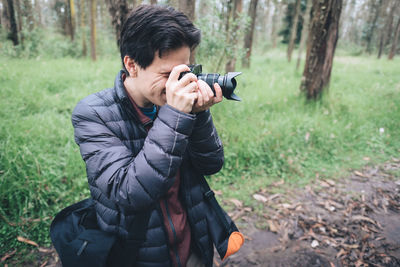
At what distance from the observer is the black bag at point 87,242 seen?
1.12 meters

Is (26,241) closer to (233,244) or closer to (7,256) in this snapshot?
(7,256)

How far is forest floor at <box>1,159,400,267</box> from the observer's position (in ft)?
7.59

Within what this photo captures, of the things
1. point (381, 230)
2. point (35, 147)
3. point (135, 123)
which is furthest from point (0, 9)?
A: point (381, 230)

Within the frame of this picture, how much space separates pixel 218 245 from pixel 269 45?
80.4 feet

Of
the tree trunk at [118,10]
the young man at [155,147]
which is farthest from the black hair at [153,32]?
the tree trunk at [118,10]

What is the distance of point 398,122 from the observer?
4.96 m

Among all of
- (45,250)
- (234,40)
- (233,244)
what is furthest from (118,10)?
(233,244)

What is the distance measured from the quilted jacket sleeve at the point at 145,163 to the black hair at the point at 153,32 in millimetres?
313

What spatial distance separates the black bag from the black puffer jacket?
0.18ft

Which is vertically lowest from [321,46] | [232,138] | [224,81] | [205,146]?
[232,138]

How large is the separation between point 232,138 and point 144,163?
286 cm

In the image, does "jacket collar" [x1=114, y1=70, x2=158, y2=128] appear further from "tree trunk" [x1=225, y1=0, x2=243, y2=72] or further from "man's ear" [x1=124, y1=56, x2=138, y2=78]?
"tree trunk" [x1=225, y1=0, x2=243, y2=72]

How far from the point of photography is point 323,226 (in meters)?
2.74

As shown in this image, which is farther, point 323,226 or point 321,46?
point 321,46
